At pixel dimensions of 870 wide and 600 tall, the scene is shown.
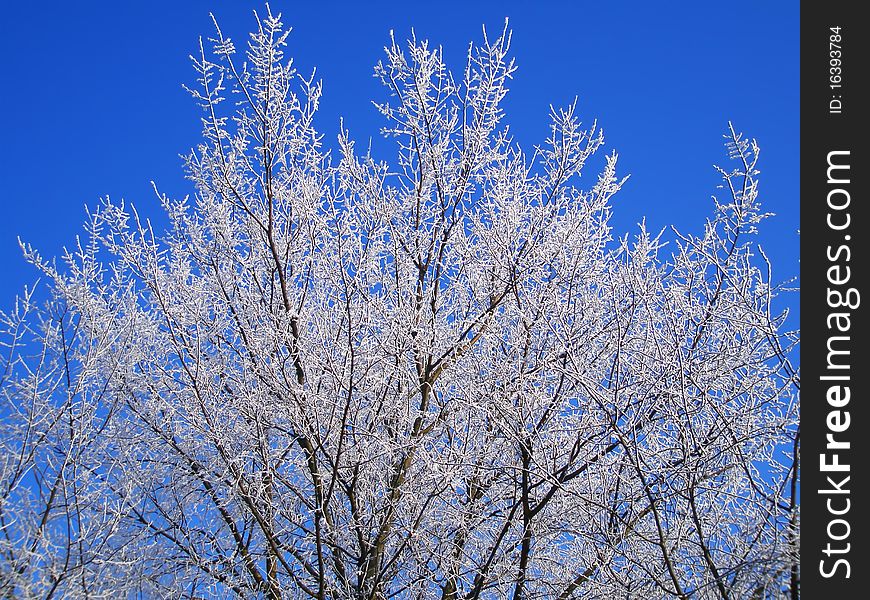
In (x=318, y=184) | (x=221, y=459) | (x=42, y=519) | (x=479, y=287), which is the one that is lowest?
(x=42, y=519)

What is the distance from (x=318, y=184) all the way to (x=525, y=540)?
10.1ft

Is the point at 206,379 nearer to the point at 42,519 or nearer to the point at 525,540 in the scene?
the point at 42,519

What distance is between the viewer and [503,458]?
550 centimetres

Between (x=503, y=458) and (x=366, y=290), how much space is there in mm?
1556

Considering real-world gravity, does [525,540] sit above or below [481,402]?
below
